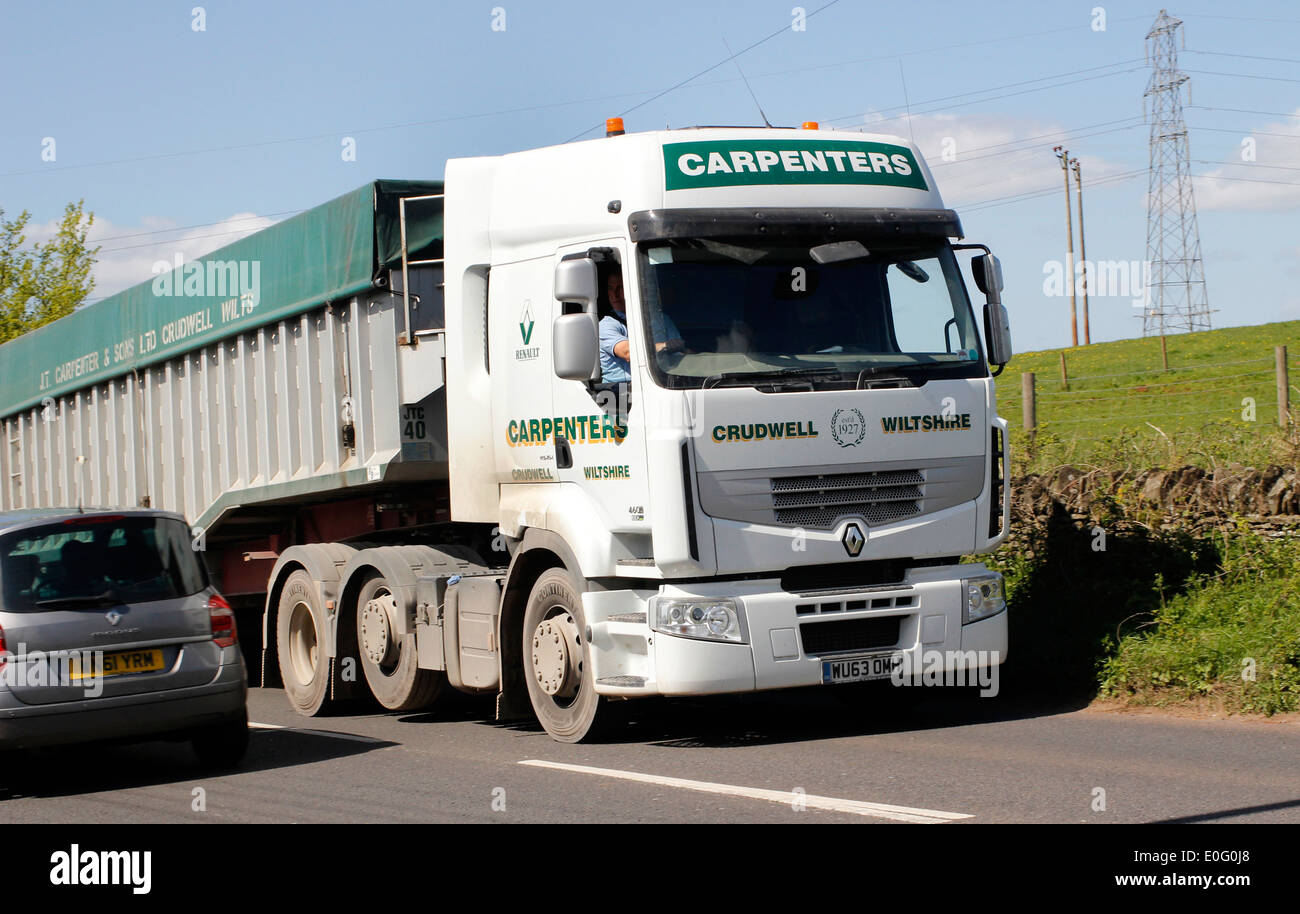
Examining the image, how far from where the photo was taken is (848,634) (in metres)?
8.68

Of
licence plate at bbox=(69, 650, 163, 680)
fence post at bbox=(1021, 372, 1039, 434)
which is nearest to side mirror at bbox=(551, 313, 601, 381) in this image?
licence plate at bbox=(69, 650, 163, 680)

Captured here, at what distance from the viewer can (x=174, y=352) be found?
14.4 m

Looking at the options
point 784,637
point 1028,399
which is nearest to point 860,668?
point 784,637

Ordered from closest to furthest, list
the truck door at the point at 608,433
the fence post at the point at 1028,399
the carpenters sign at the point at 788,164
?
1. the truck door at the point at 608,433
2. the carpenters sign at the point at 788,164
3. the fence post at the point at 1028,399

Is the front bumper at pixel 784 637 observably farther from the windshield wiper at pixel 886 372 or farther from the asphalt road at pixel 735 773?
the windshield wiper at pixel 886 372

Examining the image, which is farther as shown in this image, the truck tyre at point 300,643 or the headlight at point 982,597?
the truck tyre at point 300,643

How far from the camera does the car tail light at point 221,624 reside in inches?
349

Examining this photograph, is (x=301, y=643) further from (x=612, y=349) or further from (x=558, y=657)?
(x=612, y=349)

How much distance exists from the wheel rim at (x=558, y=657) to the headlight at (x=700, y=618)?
0.75 metres

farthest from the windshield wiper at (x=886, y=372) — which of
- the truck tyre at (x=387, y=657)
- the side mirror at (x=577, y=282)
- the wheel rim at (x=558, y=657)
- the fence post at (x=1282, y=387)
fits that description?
the fence post at (x=1282, y=387)

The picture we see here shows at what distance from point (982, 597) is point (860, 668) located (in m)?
0.95
